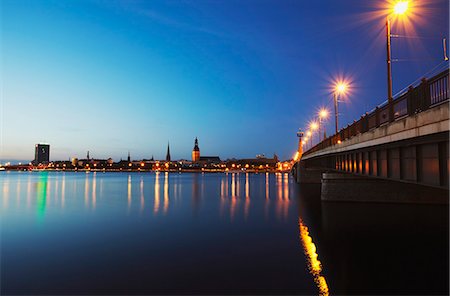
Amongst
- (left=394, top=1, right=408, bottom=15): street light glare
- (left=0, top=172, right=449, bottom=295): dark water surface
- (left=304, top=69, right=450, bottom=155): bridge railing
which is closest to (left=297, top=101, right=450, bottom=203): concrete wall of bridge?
→ (left=304, top=69, right=450, bottom=155): bridge railing

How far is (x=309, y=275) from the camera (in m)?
16.2

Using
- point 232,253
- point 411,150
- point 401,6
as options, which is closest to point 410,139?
point 411,150

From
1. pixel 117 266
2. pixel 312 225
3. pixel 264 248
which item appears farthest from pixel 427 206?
pixel 117 266

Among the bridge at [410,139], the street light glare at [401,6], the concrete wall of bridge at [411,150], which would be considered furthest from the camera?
the street light glare at [401,6]

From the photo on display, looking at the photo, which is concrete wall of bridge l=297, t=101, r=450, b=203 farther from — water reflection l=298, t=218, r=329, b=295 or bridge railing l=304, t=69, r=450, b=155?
water reflection l=298, t=218, r=329, b=295

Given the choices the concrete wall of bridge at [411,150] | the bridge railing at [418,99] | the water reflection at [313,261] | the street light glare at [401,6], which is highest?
the street light glare at [401,6]

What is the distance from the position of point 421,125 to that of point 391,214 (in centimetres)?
2348

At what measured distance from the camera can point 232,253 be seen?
66.8 ft

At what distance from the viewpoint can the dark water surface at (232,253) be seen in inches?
588

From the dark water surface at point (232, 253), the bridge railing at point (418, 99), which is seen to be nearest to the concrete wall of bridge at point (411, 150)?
the bridge railing at point (418, 99)

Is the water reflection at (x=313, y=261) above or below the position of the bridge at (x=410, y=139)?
below

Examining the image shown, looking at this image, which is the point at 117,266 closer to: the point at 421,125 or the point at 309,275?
the point at 309,275

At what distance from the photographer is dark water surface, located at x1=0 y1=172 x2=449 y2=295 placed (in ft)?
49.0

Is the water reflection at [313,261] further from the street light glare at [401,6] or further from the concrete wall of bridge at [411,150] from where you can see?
the street light glare at [401,6]
